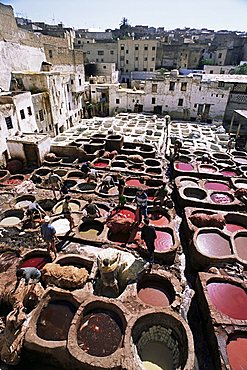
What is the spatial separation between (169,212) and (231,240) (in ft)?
9.35

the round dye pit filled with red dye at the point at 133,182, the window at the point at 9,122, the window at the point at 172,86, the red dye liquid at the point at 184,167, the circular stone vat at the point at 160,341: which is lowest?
the circular stone vat at the point at 160,341

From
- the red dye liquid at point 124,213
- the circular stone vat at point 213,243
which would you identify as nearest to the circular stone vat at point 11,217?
the red dye liquid at point 124,213

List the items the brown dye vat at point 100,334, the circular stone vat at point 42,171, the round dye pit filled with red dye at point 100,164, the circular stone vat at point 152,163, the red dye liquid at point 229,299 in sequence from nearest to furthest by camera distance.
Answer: the brown dye vat at point 100,334 → the red dye liquid at point 229,299 → the circular stone vat at point 42,171 → the round dye pit filled with red dye at point 100,164 → the circular stone vat at point 152,163

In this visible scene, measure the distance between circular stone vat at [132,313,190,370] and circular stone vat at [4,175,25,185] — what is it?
1041 centimetres

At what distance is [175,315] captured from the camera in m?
6.38

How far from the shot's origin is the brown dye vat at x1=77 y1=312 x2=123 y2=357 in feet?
19.5

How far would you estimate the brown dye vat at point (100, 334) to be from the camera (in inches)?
234

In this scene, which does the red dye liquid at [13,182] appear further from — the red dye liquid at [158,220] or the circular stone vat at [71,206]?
the red dye liquid at [158,220]

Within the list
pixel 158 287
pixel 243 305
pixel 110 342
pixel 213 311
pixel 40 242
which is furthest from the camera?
pixel 40 242

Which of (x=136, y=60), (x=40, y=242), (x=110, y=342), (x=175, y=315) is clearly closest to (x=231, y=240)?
(x=175, y=315)

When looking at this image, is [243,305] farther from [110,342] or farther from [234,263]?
[110,342]

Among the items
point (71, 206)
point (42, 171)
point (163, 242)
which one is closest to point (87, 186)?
point (71, 206)

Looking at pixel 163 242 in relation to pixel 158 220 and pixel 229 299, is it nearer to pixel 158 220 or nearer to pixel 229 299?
pixel 158 220

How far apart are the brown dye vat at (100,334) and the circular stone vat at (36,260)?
2663mm
